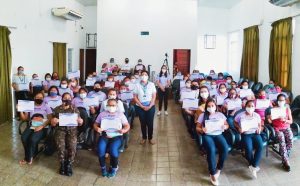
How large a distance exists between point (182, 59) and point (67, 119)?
1028cm

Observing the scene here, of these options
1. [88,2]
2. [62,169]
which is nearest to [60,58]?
[88,2]

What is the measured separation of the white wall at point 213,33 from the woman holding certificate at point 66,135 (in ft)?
37.7

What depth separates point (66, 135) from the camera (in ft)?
15.8

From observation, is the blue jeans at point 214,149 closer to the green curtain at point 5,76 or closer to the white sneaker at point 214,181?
the white sneaker at point 214,181

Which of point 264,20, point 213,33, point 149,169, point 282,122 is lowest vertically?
point 149,169

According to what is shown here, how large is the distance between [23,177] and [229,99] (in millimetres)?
4071

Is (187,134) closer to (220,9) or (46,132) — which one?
(46,132)

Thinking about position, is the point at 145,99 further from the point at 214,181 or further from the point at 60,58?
the point at 60,58

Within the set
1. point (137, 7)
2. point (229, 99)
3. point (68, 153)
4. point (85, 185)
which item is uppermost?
point (137, 7)

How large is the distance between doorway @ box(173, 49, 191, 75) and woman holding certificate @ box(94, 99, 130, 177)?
9665 mm

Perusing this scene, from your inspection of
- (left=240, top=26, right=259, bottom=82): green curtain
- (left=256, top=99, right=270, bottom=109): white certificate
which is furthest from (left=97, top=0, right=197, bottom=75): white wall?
(left=256, top=99, right=270, bottom=109): white certificate

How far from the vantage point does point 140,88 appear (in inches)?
237

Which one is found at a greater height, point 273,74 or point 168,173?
point 273,74

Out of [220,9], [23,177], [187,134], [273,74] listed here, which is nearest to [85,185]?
[23,177]
